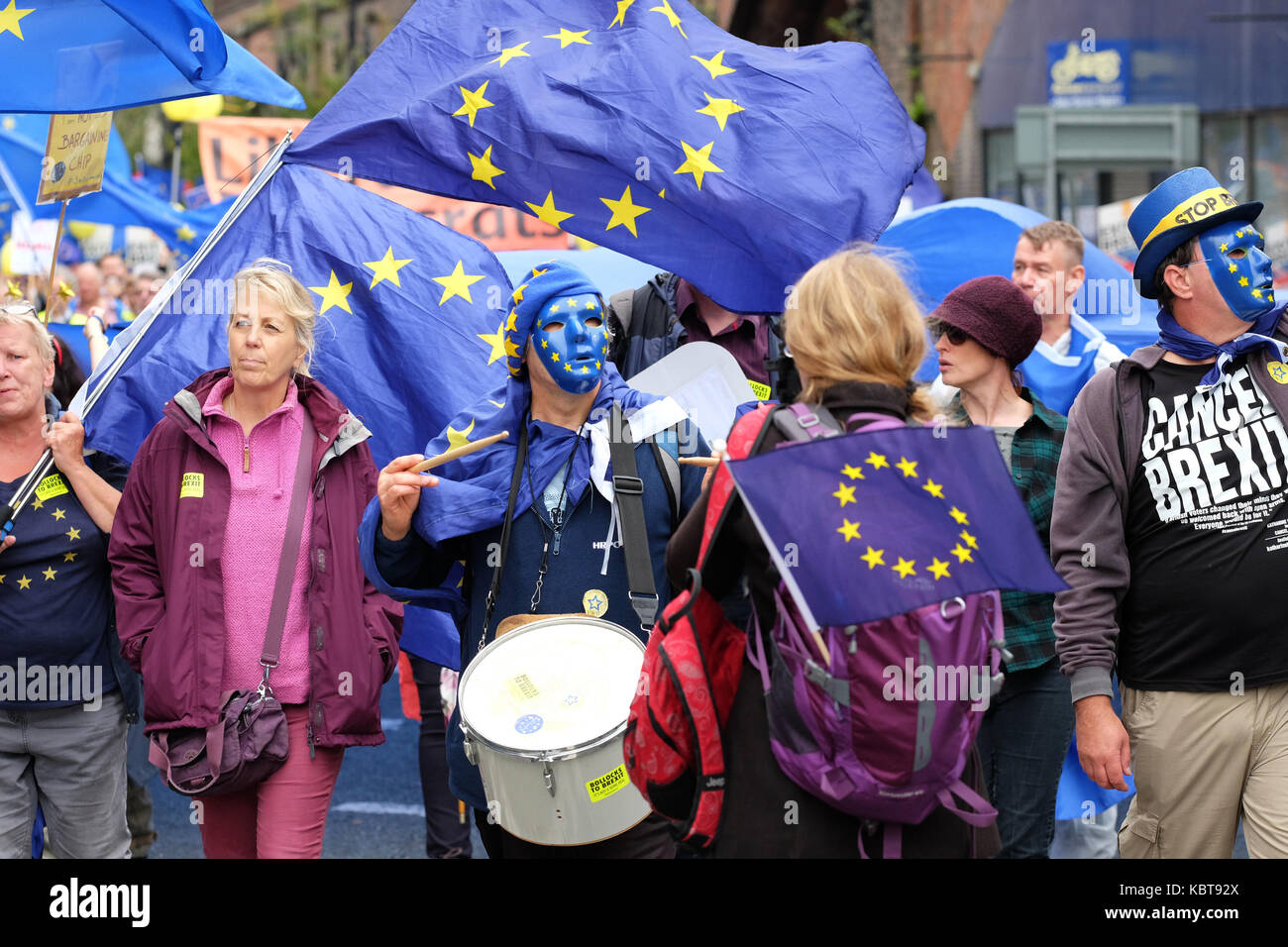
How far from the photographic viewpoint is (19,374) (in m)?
4.92

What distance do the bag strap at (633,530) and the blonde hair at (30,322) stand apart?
2.05 meters

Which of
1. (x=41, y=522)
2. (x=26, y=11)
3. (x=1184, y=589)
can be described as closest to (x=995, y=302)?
(x=1184, y=589)

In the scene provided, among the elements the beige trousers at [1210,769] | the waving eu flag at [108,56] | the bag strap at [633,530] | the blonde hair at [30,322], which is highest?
the waving eu flag at [108,56]

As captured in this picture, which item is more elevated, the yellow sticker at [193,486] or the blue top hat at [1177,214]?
the blue top hat at [1177,214]

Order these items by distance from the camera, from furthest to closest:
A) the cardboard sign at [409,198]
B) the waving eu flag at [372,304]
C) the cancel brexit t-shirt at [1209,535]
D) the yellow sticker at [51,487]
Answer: the cardboard sign at [409,198], the waving eu flag at [372,304], the yellow sticker at [51,487], the cancel brexit t-shirt at [1209,535]

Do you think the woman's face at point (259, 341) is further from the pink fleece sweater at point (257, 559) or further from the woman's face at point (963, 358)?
the woman's face at point (963, 358)

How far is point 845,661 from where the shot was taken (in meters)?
2.91

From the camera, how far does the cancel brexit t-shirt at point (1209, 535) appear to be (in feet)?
12.7

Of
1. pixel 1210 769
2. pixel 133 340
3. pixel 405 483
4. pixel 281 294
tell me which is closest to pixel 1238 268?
pixel 1210 769

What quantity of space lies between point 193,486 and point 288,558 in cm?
33

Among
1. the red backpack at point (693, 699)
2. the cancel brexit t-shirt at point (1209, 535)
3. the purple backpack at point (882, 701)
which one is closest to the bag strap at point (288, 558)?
the red backpack at point (693, 699)

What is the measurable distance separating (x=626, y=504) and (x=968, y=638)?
4.20ft

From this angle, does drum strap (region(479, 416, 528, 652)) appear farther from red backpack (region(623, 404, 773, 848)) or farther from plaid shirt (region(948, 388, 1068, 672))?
plaid shirt (region(948, 388, 1068, 672))

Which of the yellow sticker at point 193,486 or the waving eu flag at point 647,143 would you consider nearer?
the yellow sticker at point 193,486
